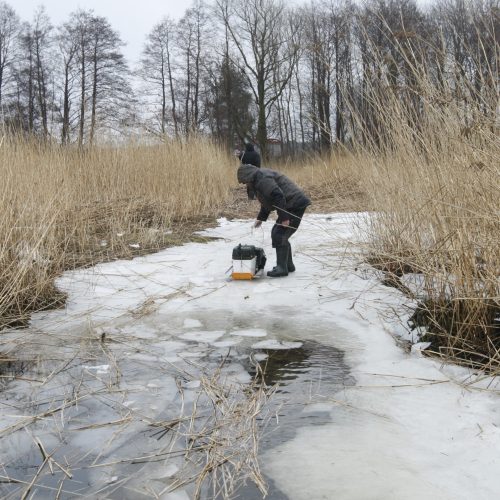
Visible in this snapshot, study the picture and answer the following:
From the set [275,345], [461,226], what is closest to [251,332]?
[275,345]

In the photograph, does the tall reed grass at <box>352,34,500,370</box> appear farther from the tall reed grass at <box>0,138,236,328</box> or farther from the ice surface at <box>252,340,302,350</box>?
the tall reed grass at <box>0,138,236,328</box>

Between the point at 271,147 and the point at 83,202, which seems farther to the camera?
the point at 271,147

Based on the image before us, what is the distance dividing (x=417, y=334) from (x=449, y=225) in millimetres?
603

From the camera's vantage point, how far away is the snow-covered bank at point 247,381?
1495 millimetres

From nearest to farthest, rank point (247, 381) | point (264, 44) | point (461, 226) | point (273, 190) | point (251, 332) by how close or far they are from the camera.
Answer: point (247, 381), point (461, 226), point (251, 332), point (273, 190), point (264, 44)

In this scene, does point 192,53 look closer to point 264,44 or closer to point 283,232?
point 264,44

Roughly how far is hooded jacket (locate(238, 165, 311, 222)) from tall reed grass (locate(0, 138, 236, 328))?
1562 millimetres

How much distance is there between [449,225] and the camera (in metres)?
2.56

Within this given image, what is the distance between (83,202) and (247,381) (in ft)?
13.5

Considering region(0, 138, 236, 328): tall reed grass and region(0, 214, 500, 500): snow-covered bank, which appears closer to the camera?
region(0, 214, 500, 500): snow-covered bank

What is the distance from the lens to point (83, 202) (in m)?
5.64

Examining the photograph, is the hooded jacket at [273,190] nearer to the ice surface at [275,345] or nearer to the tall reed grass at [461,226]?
the tall reed grass at [461,226]

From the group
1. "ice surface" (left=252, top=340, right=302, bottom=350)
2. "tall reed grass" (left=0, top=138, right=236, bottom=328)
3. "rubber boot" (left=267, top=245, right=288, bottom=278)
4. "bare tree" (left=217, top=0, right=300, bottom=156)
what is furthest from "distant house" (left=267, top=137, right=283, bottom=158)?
"ice surface" (left=252, top=340, right=302, bottom=350)

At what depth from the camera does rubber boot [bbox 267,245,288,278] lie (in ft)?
13.9
